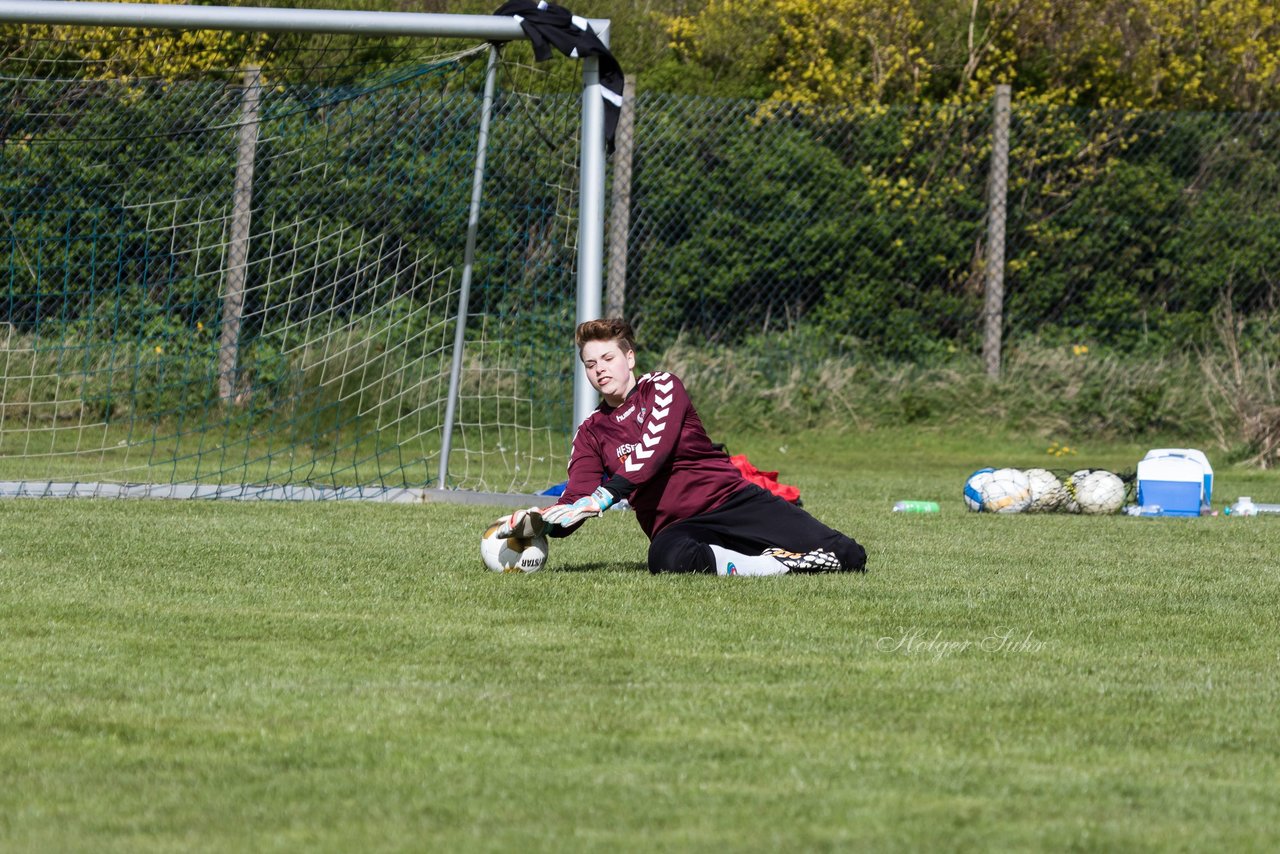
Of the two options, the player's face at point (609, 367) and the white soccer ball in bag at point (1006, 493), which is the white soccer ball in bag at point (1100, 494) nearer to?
the white soccer ball in bag at point (1006, 493)

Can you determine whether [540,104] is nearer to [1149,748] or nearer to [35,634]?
[35,634]

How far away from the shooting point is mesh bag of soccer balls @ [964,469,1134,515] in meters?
9.49

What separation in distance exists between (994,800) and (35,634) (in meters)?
2.86

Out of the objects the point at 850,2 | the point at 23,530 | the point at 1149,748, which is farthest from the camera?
the point at 850,2

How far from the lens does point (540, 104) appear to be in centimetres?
1070

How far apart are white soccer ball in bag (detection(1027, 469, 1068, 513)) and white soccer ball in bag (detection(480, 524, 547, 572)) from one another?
13.7ft

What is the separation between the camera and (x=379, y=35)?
31.1 feet

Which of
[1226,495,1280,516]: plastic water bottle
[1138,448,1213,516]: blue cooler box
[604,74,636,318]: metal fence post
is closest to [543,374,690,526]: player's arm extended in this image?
[1138,448,1213,516]: blue cooler box

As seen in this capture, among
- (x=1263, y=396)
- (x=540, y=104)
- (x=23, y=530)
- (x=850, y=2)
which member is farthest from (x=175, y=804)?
(x=850, y=2)

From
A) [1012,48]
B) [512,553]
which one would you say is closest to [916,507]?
[512,553]

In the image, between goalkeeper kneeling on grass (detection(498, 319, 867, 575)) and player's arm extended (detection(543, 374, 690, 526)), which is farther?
goalkeeper kneeling on grass (detection(498, 319, 867, 575))

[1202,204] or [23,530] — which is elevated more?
[1202,204]

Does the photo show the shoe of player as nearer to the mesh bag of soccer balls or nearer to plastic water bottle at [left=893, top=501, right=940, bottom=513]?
plastic water bottle at [left=893, top=501, right=940, bottom=513]

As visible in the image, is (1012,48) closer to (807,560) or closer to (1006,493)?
(1006,493)
